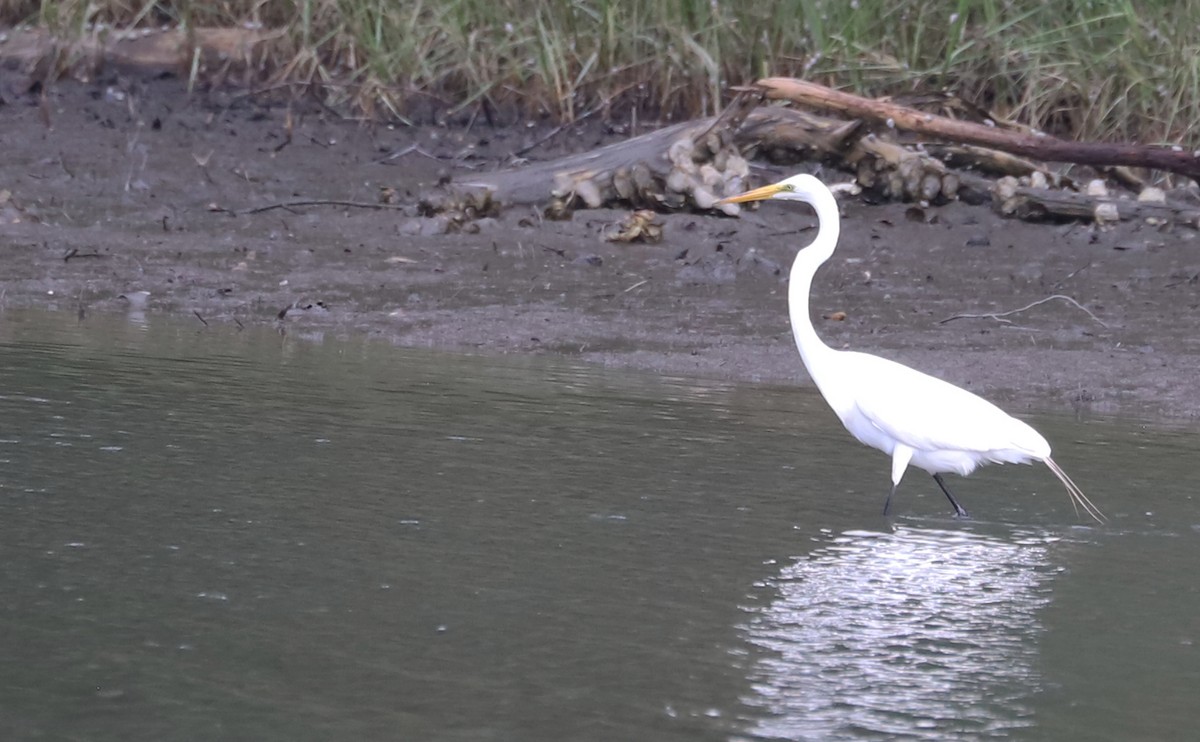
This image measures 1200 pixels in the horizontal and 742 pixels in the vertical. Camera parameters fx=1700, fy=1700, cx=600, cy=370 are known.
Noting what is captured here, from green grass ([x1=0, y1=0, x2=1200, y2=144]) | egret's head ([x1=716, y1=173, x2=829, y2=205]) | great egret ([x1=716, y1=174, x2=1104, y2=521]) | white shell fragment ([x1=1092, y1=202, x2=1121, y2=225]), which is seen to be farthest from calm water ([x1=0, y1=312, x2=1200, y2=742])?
green grass ([x1=0, y1=0, x2=1200, y2=144])

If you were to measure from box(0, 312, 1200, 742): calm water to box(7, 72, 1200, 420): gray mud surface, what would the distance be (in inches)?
42.8

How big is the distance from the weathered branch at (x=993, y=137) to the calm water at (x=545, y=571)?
8.46 ft

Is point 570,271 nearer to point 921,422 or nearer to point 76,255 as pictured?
point 76,255

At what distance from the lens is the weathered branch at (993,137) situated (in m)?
8.63

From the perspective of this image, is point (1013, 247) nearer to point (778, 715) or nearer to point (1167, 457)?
point (1167, 457)

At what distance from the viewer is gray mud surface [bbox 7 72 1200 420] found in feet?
24.9

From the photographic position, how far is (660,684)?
3273 mm

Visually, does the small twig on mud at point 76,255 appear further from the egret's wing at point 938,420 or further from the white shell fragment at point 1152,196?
the white shell fragment at point 1152,196

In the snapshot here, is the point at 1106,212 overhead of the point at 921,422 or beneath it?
overhead

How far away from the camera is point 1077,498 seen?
5098 millimetres

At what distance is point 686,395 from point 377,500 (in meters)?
2.15

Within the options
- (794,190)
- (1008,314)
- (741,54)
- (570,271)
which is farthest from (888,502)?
(741,54)

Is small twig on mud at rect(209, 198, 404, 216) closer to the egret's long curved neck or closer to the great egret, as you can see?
the egret's long curved neck

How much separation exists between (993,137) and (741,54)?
8.89 ft
